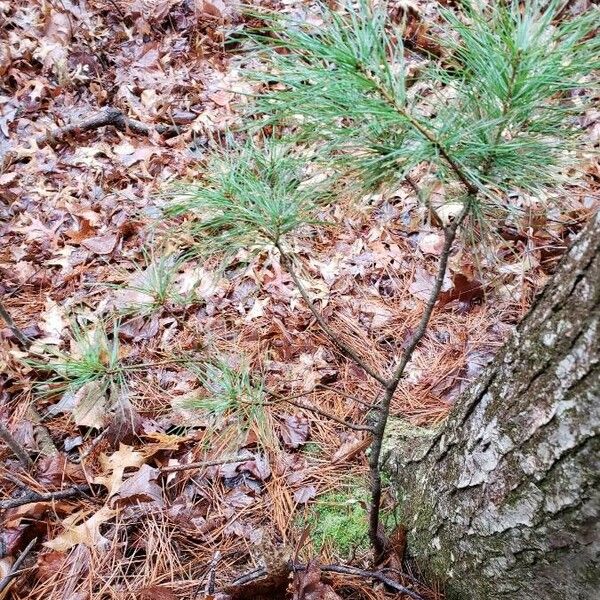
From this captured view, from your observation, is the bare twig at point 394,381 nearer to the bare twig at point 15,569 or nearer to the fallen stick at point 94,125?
the bare twig at point 15,569

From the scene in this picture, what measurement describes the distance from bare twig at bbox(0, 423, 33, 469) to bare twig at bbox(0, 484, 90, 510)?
0.11 metres

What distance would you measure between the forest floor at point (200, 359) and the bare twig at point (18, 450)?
0.04m

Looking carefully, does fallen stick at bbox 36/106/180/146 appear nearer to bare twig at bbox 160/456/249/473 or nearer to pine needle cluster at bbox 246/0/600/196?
bare twig at bbox 160/456/249/473

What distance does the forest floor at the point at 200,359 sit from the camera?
1421 millimetres

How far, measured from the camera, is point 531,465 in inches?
33.2

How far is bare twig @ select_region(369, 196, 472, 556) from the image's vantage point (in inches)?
34.0

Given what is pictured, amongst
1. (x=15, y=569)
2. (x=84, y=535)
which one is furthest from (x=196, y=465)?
(x=15, y=569)

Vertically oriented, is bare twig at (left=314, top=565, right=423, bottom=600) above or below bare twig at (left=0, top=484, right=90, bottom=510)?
above

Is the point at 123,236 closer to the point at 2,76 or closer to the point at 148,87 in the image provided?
the point at 148,87

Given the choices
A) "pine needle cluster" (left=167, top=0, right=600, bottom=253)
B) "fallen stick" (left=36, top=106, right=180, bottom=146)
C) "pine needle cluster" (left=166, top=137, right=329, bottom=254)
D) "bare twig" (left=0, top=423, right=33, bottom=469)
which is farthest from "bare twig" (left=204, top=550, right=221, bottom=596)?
"fallen stick" (left=36, top=106, right=180, bottom=146)

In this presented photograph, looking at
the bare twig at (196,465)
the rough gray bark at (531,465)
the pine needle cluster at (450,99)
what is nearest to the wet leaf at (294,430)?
the bare twig at (196,465)

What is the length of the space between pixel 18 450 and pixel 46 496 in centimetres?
18

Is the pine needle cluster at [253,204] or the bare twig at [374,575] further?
the bare twig at [374,575]

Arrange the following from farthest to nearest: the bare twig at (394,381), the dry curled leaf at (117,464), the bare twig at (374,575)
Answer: the dry curled leaf at (117,464) → the bare twig at (374,575) → the bare twig at (394,381)
